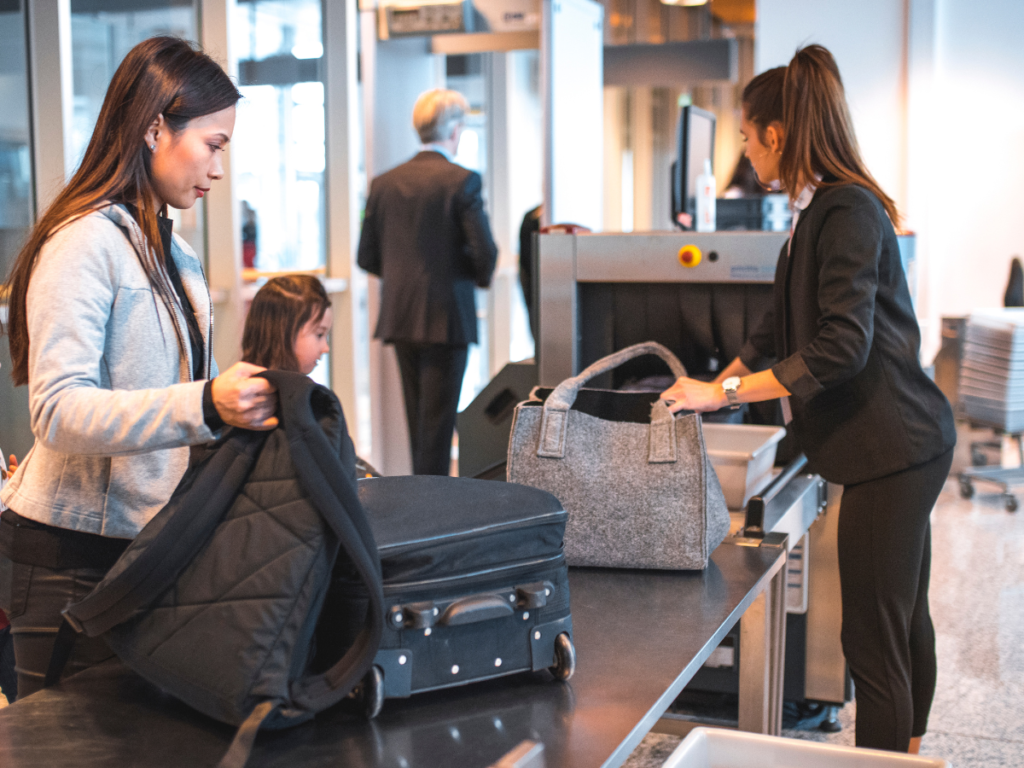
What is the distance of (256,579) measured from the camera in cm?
90

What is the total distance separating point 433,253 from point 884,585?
2.53 meters

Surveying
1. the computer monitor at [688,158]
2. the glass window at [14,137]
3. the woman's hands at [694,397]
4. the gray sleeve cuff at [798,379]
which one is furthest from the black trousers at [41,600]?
the computer monitor at [688,158]

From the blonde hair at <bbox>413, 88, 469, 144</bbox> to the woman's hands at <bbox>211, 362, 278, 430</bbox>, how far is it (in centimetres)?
311

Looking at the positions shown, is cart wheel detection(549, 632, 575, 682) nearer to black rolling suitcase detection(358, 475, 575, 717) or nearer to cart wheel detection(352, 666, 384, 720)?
black rolling suitcase detection(358, 475, 575, 717)

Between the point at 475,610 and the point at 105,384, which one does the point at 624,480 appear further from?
the point at 105,384

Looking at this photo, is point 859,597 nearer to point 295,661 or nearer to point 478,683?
point 478,683

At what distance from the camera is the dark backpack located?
2.91 feet

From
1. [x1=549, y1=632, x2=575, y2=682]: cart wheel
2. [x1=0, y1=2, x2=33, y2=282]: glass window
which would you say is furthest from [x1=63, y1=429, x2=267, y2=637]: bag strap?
[x1=0, y1=2, x2=33, y2=282]: glass window

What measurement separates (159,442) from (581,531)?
0.66 metres

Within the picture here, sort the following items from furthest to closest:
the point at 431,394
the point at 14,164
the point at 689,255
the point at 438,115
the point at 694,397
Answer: the point at 431,394 < the point at 438,115 < the point at 14,164 < the point at 689,255 < the point at 694,397

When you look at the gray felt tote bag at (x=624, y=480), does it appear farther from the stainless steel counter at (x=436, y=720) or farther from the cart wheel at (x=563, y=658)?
the cart wheel at (x=563, y=658)

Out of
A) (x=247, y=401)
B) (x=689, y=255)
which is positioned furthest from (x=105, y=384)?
(x=689, y=255)

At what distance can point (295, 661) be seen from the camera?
0.91 m

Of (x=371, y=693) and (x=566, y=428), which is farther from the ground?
(x=566, y=428)
